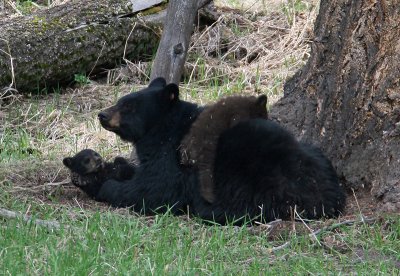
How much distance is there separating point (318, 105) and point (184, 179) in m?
1.30

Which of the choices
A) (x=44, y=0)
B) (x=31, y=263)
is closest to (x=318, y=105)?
(x=31, y=263)

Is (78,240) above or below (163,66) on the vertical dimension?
below

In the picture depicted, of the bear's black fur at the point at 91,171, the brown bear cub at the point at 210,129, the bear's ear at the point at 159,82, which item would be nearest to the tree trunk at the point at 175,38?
the bear's ear at the point at 159,82

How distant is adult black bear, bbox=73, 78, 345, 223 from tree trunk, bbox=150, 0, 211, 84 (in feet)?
2.55

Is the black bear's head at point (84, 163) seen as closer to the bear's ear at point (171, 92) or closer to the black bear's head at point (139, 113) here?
the black bear's head at point (139, 113)

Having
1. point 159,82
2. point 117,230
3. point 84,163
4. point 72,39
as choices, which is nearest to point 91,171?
point 84,163

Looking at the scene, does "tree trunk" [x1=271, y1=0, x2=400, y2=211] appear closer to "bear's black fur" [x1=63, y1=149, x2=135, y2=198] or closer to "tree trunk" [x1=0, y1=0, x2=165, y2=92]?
"bear's black fur" [x1=63, y1=149, x2=135, y2=198]

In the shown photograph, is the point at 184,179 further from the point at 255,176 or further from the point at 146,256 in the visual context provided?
the point at 146,256

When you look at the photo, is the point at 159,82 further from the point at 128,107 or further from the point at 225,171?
the point at 225,171

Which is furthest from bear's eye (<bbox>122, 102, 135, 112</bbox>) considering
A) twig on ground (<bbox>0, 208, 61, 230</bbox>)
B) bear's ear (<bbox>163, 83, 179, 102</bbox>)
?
twig on ground (<bbox>0, 208, 61, 230</bbox>)

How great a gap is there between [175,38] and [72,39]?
3190 mm

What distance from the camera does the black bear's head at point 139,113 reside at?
6566mm

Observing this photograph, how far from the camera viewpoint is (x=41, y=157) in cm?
805

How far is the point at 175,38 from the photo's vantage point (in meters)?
7.27
